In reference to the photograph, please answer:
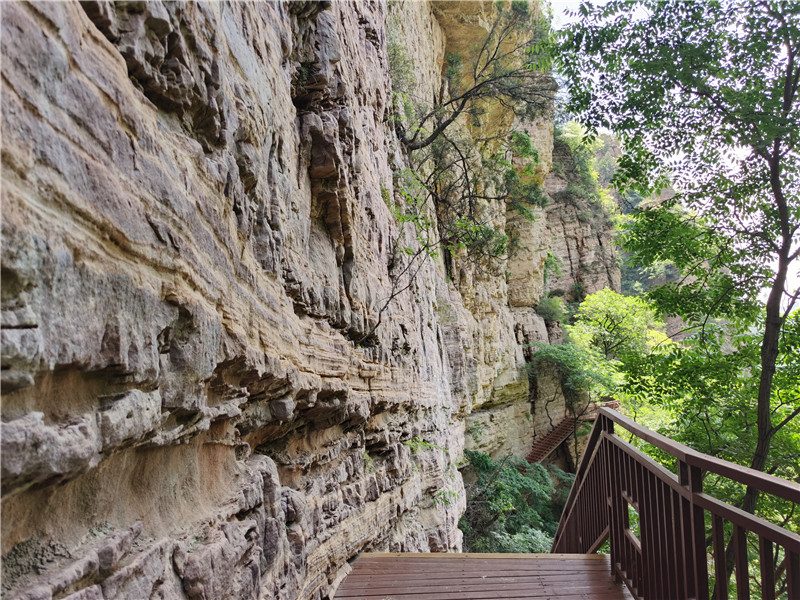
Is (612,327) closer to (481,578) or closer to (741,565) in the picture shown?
(481,578)

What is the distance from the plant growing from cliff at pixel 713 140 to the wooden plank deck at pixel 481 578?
2637 millimetres

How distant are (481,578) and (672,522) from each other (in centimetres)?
196

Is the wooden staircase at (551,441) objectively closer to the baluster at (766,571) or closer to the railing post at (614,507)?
the railing post at (614,507)

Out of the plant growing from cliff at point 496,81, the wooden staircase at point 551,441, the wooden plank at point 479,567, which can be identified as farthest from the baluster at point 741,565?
the wooden staircase at point 551,441

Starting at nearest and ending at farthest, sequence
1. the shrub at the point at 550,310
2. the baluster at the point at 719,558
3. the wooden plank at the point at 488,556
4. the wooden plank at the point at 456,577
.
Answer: the baluster at the point at 719,558 → the wooden plank at the point at 456,577 → the wooden plank at the point at 488,556 → the shrub at the point at 550,310

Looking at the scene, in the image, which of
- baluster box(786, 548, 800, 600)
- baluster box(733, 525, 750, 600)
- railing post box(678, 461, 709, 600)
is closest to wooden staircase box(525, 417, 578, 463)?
railing post box(678, 461, 709, 600)

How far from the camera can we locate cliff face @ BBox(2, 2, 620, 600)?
125cm

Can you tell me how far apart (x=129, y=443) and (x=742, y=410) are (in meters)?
6.82

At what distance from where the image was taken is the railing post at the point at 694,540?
7.10ft

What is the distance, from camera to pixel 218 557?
208 centimetres

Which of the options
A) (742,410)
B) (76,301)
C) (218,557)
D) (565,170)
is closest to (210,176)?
(76,301)

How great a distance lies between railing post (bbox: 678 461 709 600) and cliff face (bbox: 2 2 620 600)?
2.02 m

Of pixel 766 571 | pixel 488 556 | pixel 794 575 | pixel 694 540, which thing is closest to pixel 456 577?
pixel 488 556

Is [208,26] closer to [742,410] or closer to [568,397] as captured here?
[742,410]
